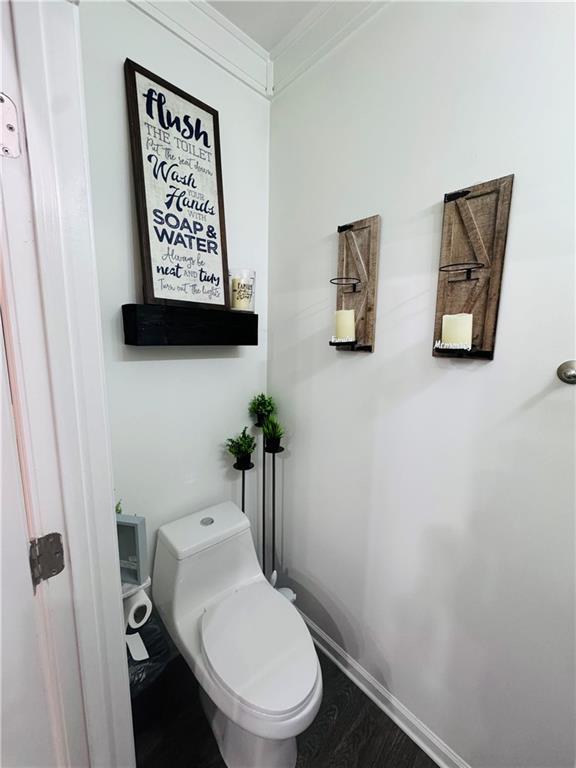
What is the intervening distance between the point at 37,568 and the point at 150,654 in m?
0.85

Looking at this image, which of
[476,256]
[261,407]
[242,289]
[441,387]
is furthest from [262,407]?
[476,256]

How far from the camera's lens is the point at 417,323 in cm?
104

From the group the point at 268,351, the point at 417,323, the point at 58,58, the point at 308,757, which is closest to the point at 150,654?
the point at 308,757

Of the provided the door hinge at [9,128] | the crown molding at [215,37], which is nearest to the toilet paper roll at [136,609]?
the door hinge at [9,128]

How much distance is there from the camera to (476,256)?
0.89 m

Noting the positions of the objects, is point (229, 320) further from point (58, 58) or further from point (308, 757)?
point (308, 757)

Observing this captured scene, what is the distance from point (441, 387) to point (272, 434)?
30.3 inches

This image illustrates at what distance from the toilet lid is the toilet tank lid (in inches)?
9.1

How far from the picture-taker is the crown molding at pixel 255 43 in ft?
3.59

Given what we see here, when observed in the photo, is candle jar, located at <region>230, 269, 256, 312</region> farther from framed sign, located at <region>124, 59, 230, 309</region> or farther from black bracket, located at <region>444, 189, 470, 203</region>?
black bracket, located at <region>444, 189, 470, 203</region>

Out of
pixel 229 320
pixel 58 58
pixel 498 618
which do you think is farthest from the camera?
pixel 229 320

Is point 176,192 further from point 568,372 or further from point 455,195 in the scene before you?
point 568,372

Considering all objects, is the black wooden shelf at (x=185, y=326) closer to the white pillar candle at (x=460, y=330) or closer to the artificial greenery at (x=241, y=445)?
the artificial greenery at (x=241, y=445)

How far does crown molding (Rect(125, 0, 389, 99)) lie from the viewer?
43.1 inches
